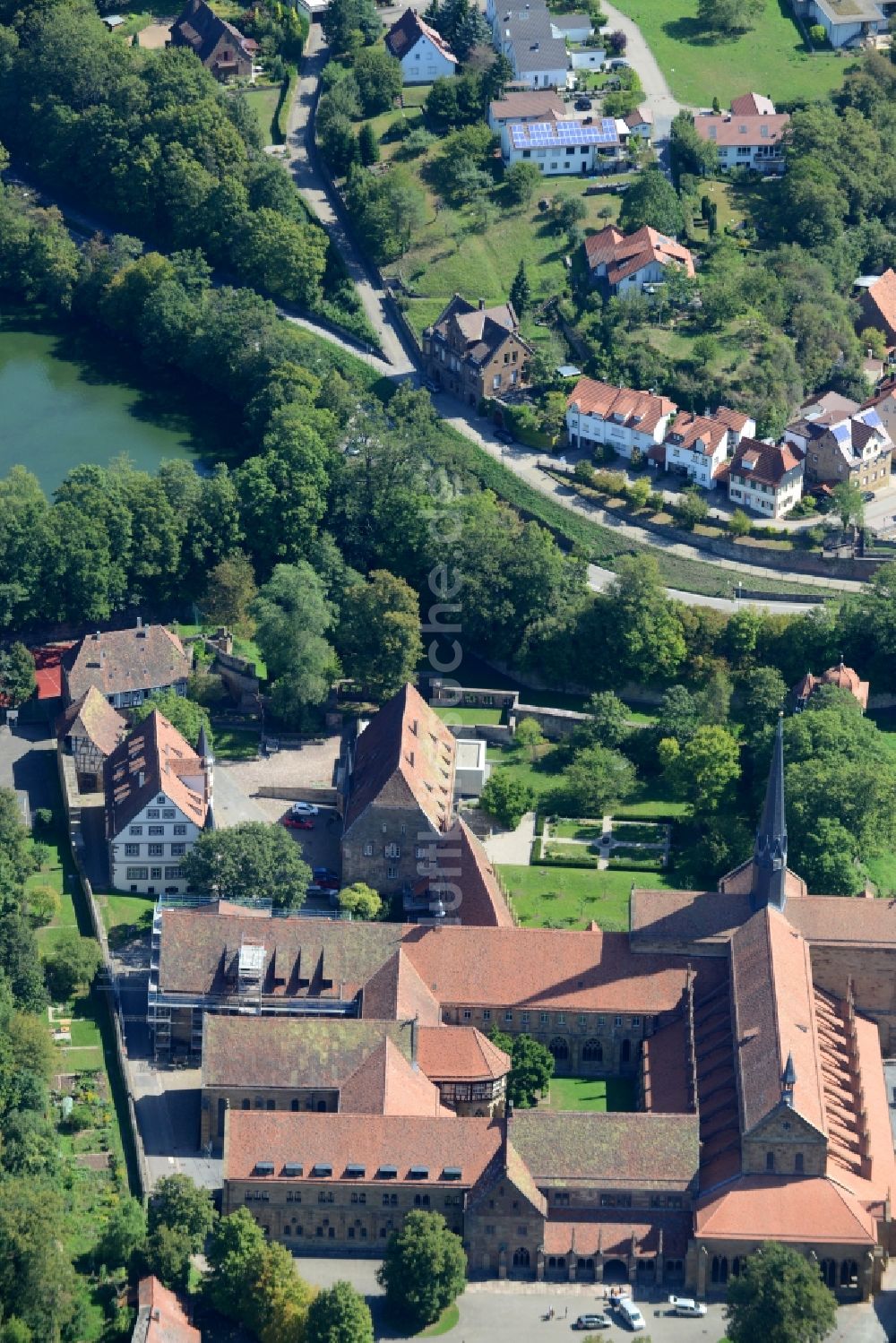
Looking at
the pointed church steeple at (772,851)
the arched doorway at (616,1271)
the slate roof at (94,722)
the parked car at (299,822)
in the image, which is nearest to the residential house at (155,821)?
the parked car at (299,822)

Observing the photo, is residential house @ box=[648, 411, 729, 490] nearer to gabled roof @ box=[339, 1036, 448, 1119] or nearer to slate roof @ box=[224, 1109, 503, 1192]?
gabled roof @ box=[339, 1036, 448, 1119]

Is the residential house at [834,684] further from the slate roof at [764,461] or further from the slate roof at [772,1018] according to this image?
the slate roof at [772,1018]

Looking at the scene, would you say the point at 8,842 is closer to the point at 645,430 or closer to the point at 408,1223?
the point at 408,1223

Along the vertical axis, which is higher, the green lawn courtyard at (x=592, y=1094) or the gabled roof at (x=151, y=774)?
the gabled roof at (x=151, y=774)

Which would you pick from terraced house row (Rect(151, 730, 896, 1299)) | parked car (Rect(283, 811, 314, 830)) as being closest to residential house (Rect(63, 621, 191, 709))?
parked car (Rect(283, 811, 314, 830))

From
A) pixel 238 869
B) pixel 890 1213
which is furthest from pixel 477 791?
pixel 890 1213

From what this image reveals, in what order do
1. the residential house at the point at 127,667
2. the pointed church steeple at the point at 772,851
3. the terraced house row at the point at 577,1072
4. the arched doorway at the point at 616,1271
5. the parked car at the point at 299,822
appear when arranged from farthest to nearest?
the residential house at the point at 127,667 → the parked car at the point at 299,822 → the pointed church steeple at the point at 772,851 → the arched doorway at the point at 616,1271 → the terraced house row at the point at 577,1072

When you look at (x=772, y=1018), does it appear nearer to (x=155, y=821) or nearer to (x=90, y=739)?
(x=155, y=821)
